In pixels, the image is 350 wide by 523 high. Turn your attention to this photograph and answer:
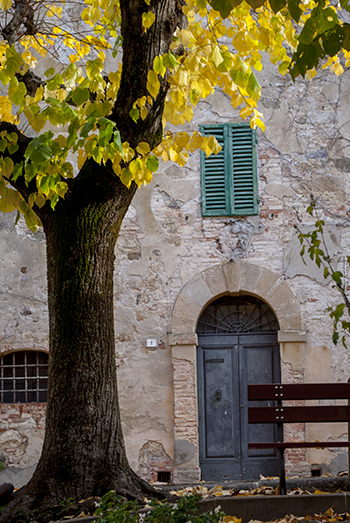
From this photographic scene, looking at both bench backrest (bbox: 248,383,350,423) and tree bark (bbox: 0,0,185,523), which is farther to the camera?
bench backrest (bbox: 248,383,350,423)

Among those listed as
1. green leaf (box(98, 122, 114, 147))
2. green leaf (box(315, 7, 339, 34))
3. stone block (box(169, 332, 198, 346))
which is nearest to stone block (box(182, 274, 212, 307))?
stone block (box(169, 332, 198, 346))

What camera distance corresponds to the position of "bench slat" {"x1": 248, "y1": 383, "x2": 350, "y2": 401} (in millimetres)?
4434

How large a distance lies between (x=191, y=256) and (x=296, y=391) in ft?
14.1

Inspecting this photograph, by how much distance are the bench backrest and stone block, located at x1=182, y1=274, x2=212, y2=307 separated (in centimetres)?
399

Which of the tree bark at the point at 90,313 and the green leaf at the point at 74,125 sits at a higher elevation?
the green leaf at the point at 74,125

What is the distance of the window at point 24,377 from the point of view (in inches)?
336

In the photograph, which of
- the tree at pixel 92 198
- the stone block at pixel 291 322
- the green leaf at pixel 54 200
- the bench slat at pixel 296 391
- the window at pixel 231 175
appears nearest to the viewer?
the tree at pixel 92 198

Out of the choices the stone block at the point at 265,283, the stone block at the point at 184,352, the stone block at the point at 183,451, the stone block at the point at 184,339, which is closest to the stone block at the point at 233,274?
the stone block at the point at 265,283

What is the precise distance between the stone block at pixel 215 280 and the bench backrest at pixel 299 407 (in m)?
4.02

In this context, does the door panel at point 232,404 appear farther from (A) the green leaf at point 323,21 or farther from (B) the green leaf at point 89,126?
(A) the green leaf at point 323,21

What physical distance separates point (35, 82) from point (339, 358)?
539 cm

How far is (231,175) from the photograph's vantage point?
873 cm

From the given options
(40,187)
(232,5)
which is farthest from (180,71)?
(232,5)

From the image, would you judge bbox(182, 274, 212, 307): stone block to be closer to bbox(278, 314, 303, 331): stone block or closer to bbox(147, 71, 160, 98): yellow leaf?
bbox(278, 314, 303, 331): stone block
